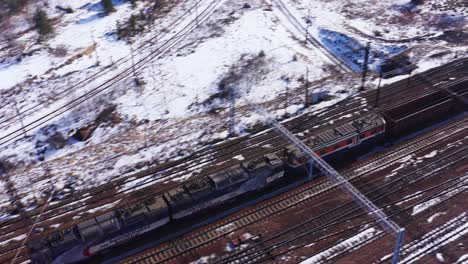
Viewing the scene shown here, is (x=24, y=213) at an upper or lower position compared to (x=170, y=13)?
lower

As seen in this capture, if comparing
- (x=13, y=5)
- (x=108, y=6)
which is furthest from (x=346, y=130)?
(x=13, y=5)

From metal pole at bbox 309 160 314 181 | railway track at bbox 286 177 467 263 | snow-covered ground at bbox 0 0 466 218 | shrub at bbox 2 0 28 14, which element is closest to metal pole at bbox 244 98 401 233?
metal pole at bbox 309 160 314 181

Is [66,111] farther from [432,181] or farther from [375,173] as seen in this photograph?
[432,181]

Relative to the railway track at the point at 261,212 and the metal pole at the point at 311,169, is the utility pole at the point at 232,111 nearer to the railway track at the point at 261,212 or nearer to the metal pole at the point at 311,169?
the metal pole at the point at 311,169

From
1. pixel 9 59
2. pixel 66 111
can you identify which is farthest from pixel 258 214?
pixel 9 59

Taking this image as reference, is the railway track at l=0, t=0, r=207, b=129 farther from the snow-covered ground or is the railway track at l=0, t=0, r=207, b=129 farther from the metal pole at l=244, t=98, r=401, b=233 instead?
the metal pole at l=244, t=98, r=401, b=233
